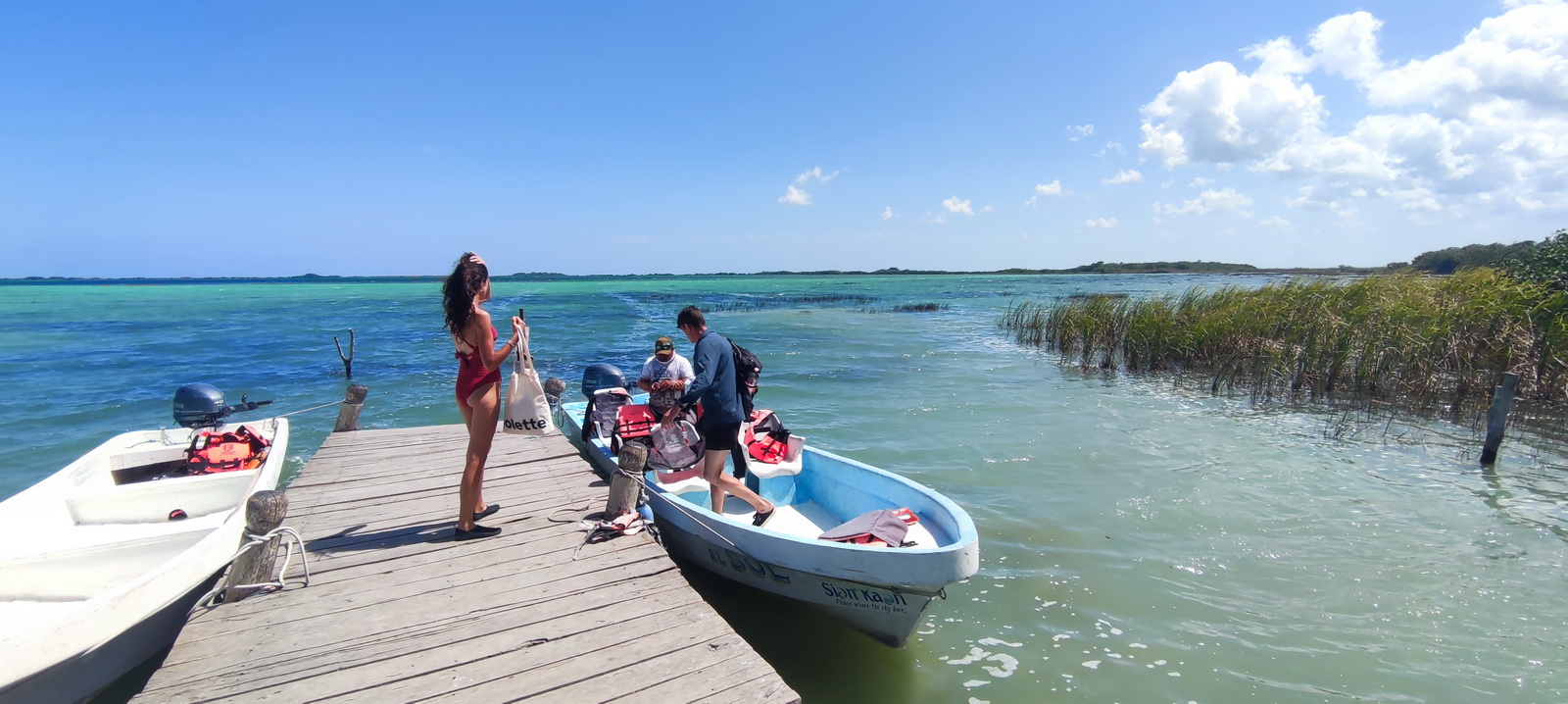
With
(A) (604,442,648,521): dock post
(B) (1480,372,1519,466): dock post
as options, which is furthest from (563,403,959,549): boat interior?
(B) (1480,372,1519,466): dock post

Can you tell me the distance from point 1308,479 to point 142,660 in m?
11.8

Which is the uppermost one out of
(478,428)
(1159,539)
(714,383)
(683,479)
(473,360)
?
(473,360)

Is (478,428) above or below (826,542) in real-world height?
above

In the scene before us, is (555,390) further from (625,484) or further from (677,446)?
(625,484)

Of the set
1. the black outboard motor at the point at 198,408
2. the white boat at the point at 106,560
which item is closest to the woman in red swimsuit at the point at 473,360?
the white boat at the point at 106,560

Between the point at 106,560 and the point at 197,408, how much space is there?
14.8 ft

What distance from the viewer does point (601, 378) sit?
10414 mm

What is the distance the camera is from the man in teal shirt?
5219mm

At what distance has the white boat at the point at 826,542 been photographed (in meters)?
4.33

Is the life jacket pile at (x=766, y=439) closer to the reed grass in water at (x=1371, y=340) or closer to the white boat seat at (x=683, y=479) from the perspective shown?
the white boat seat at (x=683, y=479)

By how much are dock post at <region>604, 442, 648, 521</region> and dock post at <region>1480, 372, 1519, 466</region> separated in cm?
1075

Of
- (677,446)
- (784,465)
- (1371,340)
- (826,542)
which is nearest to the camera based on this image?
(826,542)

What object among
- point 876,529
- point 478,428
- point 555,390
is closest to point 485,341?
point 478,428

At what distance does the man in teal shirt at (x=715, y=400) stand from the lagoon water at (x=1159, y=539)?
1037 mm
